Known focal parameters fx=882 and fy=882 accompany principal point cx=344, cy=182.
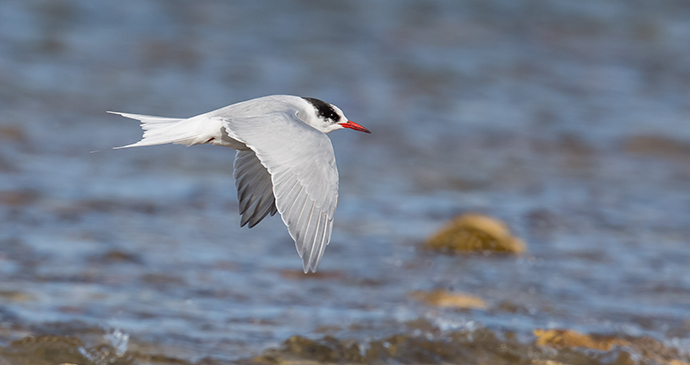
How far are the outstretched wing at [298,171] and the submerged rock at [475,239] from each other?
126 inches

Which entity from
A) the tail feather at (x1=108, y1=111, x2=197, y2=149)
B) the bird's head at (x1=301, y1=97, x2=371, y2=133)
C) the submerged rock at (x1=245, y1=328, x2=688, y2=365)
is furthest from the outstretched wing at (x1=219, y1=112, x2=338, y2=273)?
the submerged rock at (x1=245, y1=328, x2=688, y2=365)

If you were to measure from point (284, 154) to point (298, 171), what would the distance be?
9 cm

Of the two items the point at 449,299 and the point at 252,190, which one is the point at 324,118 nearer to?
the point at 252,190

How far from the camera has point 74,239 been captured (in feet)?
20.7

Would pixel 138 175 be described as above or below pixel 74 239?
above

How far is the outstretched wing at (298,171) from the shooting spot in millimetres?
3432

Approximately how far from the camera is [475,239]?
22.3 ft

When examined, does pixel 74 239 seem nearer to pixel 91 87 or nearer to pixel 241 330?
pixel 241 330

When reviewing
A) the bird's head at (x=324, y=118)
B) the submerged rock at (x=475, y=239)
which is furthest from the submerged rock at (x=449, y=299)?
the bird's head at (x=324, y=118)

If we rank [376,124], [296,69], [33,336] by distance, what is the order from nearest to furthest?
[33,336]
[376,124]
[296,69]

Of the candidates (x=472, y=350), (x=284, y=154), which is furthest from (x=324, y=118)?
(x=472, y=350)

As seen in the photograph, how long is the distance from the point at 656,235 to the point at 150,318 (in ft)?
14.5

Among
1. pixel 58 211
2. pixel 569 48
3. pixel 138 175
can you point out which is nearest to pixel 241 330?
pixel 58 211

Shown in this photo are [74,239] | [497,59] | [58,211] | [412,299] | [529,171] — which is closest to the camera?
[412,299]
